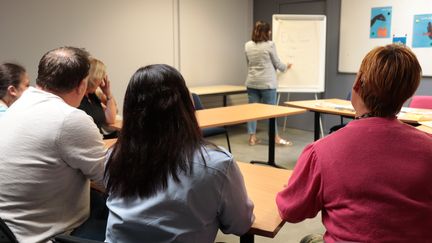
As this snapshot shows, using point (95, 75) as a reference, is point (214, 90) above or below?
below

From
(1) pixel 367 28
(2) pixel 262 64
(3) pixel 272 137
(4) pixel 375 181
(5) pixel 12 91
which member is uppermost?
(1) pixel 367 28

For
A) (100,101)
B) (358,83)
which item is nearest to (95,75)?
(100,101)

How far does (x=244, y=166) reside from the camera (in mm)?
1980

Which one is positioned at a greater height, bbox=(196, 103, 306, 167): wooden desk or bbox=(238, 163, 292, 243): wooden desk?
bbox=(196, 103, 306, 167): wooden desk

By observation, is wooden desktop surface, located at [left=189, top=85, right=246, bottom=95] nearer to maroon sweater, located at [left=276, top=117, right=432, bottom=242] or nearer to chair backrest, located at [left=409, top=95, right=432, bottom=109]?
chair backrest, located at [left=409, top=95, right=432, bottom=109]

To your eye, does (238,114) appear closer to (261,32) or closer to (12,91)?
(261,32)

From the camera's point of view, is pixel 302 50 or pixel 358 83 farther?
pixel 302 50

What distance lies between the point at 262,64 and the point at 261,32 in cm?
38

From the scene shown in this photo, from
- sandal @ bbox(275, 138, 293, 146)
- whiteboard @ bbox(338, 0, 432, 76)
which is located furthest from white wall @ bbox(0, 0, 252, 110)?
whiteboard @ bbox(338, 0, 432, 76)

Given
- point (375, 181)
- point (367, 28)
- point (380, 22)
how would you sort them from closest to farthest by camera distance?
point (375, 181)
point (380, 22)
point (367, 28)

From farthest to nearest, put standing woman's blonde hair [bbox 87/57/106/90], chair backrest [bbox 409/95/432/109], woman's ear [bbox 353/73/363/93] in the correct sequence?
1. chair backrest [bbox 409/95/432/109]
2. standing woman's blonde hair [bbox 87/57/106/90]
3. woman's ear [bbox 353/73/363/93]

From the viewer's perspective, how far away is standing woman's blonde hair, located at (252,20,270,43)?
4.68 m

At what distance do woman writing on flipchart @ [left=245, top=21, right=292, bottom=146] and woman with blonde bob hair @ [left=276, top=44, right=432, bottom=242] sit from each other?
3.63 metres

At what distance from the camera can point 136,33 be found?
512 cm
